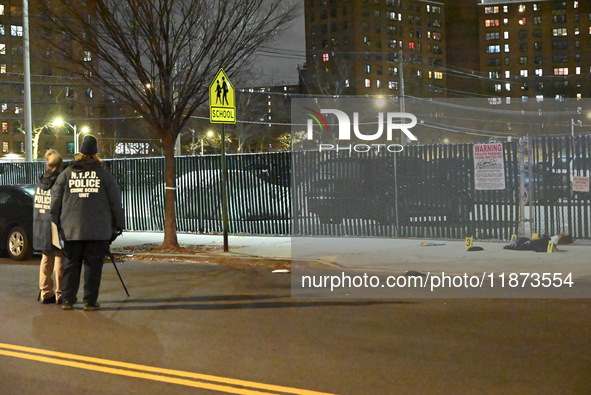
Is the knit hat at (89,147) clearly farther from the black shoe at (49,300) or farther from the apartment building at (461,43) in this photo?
the apartment building at (461,43)

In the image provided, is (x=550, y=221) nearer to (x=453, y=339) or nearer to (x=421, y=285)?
(x=421, y=285)

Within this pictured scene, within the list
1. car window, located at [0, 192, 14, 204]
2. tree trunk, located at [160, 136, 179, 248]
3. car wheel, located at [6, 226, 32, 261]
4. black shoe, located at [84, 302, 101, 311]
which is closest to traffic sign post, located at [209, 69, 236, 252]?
tree trunk, located at [160, 136, 179, 248]

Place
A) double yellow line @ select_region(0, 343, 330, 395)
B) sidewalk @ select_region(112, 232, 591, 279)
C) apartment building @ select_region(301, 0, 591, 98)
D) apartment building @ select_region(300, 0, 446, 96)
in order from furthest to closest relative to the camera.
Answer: apartment building @ select_region(301, 0, 591, 98) → apartment building @ select_region(300, 0, 446, 96) → sidewalk @ select_region(112, 232, 591, 279) → double yellow line @ select_region(0, 343, 330, 395)

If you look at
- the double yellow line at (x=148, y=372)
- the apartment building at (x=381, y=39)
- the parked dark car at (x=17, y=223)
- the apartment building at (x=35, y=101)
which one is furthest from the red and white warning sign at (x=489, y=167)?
the apartment building at (x=381, y=39)

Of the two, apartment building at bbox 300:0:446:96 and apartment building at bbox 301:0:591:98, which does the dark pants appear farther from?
apartment building at bbox 301:0:591:98

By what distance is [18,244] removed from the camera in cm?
1438

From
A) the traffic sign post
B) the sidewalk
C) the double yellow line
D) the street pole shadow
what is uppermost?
the traffic sign post

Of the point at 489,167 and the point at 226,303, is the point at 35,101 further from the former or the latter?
the point at 226,303

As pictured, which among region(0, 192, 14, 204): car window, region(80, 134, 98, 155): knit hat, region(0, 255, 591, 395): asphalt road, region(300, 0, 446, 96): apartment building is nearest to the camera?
region(0, 255, 591, 395): asphalt road

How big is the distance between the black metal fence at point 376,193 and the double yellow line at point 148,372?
9.33m

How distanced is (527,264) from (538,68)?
13542cm

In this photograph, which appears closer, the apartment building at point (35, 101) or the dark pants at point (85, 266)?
the dark pants at point (85, 266)

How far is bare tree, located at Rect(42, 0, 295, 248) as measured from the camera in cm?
1487

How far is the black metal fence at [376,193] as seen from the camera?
14.5 m
